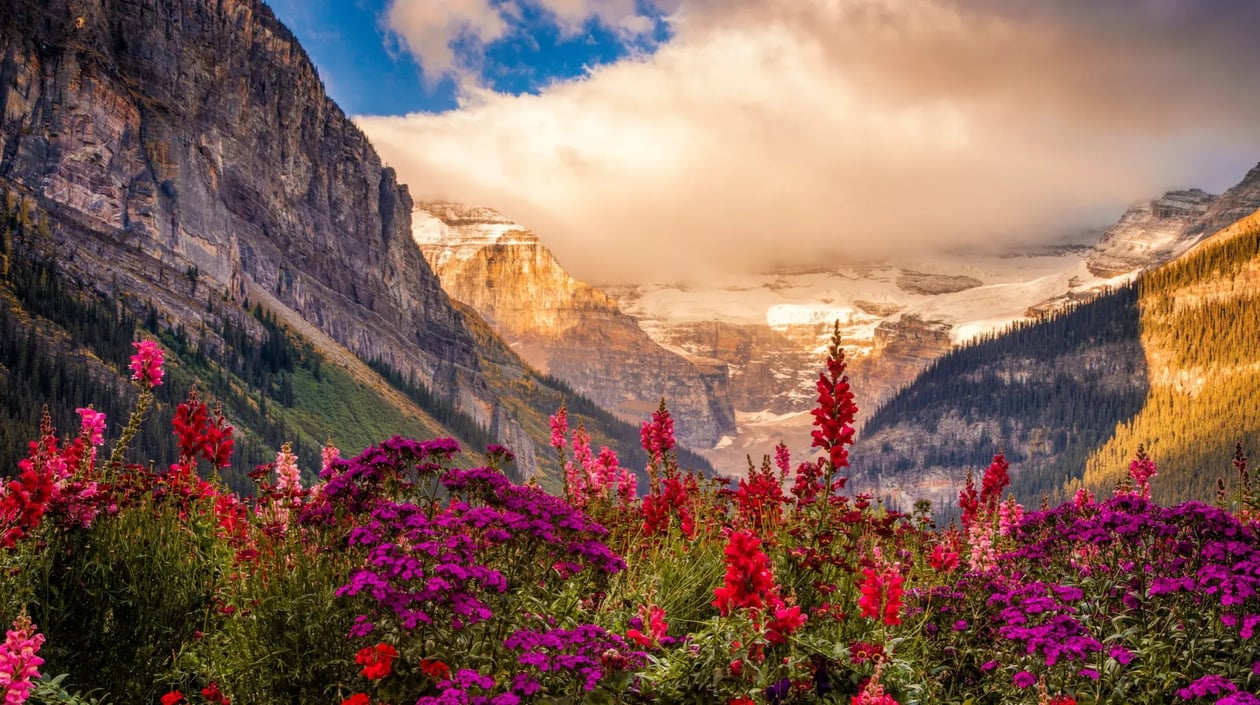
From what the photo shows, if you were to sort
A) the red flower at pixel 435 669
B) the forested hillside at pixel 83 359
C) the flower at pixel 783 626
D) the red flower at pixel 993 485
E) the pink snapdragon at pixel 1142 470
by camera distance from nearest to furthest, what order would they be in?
the red flower at pixel 435 669 → the flower at pixel 783 626 → the red flower at pixel 993 485 → the pink snapdragon at pixel 1142 470 → the forested hillside at pixel 83 359

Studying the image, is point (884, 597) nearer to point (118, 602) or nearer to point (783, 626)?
point (783, 626)

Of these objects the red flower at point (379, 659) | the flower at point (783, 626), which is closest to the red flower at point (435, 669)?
the red flower at point (379, 659)

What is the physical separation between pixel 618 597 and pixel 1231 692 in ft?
19.8

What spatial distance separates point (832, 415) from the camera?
38.7 feet

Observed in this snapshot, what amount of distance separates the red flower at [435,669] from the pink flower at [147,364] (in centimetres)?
805

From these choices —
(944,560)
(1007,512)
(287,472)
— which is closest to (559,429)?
(287,472)

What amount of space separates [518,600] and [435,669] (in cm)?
135

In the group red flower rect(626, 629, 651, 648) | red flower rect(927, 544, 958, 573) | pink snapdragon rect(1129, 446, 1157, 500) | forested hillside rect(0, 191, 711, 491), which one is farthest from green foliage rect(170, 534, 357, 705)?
forested hillside rect(0, 191, 711, 491)

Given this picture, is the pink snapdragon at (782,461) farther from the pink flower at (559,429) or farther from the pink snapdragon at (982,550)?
the pink flower at (559,429)

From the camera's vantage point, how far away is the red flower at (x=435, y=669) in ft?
22.2

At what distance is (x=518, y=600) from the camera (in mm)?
8047

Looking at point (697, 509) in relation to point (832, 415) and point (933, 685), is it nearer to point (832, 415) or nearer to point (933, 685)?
point (832, 415)

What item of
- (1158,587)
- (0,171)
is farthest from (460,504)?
(0,171)

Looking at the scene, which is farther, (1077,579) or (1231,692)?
(1077,579)
